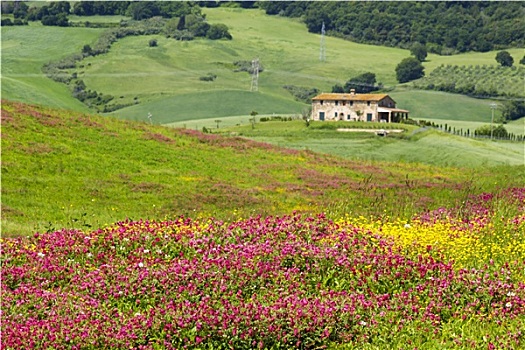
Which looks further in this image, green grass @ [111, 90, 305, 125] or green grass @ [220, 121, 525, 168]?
green grass @ [111, 90, 305, 125]

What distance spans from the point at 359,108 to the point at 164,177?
96.6m

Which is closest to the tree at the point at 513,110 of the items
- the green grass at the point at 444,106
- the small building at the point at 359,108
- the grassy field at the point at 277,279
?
the green grass at the point at 444,106

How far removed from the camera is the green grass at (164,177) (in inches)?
1203

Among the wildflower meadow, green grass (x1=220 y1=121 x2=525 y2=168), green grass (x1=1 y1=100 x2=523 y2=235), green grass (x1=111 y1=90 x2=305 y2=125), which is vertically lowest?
green grass (x1=111 y1=90 x2=305 y2=125)

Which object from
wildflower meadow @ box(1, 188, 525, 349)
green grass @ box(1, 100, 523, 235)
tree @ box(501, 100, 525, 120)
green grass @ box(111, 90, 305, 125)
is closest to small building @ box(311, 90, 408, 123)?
green grass @ box(111, 90, 305, 125)

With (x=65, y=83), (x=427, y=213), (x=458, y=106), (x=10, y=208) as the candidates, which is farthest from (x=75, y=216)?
(x=65, y=83)

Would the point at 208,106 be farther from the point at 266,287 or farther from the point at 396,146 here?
the point at 266,287

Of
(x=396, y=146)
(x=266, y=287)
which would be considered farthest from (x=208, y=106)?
(x=266, y=287)

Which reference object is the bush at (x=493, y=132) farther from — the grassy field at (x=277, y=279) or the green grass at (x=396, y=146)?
the grassy field at (x=277, y=279)

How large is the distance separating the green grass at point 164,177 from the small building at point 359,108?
3032 inches

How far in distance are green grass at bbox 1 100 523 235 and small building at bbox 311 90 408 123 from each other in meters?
77.0

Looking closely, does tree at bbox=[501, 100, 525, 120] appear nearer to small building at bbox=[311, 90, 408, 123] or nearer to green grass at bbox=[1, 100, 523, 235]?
small building at bbox=[311, 90, 408, 123]

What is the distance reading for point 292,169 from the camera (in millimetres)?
47156

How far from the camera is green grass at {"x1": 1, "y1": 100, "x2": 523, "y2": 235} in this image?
100 ft
